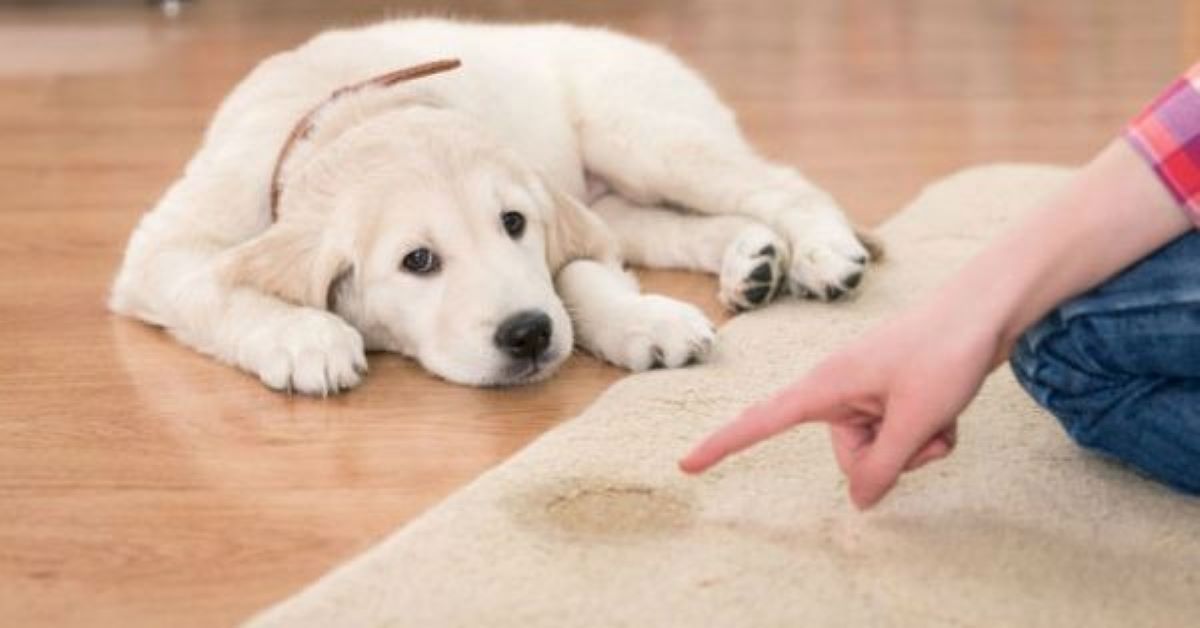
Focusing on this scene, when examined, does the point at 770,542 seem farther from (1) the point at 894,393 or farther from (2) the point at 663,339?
(2) the point at 663,339

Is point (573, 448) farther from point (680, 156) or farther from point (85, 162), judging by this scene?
point (85, 162)

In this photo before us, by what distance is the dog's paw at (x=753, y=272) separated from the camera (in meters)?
2.18

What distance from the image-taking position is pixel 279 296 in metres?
2.05

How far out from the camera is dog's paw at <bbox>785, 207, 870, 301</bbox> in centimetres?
217

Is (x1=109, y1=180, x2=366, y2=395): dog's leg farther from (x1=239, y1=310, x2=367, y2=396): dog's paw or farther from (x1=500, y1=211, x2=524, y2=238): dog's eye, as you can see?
(x1=500, y1=211, x2=524, y2=238): dog's eye

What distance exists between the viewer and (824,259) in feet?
7.15

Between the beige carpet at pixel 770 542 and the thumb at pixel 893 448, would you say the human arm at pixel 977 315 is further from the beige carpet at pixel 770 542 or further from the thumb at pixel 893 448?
the beige carpet at pixel 770 542

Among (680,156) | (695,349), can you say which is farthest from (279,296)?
(680,156)

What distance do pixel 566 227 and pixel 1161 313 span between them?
88 cm

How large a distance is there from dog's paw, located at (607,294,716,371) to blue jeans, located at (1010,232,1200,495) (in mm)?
450

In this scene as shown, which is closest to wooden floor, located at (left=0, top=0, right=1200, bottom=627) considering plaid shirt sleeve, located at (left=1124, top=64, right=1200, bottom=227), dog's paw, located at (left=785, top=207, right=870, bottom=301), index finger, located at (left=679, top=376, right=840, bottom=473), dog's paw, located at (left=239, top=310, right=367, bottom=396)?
dog's paw, located at (left=239, top=310, right=367, bottom=396)

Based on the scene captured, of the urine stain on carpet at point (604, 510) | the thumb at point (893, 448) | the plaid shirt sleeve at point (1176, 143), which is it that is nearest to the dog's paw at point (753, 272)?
the urine stain on carpet at point (604, 510)

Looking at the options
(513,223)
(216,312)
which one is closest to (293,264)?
(216,312)

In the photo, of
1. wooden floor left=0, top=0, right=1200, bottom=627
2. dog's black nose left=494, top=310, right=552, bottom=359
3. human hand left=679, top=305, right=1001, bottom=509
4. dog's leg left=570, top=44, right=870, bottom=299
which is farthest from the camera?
dog's leg left=570, top=44, right=870, bottom=299
